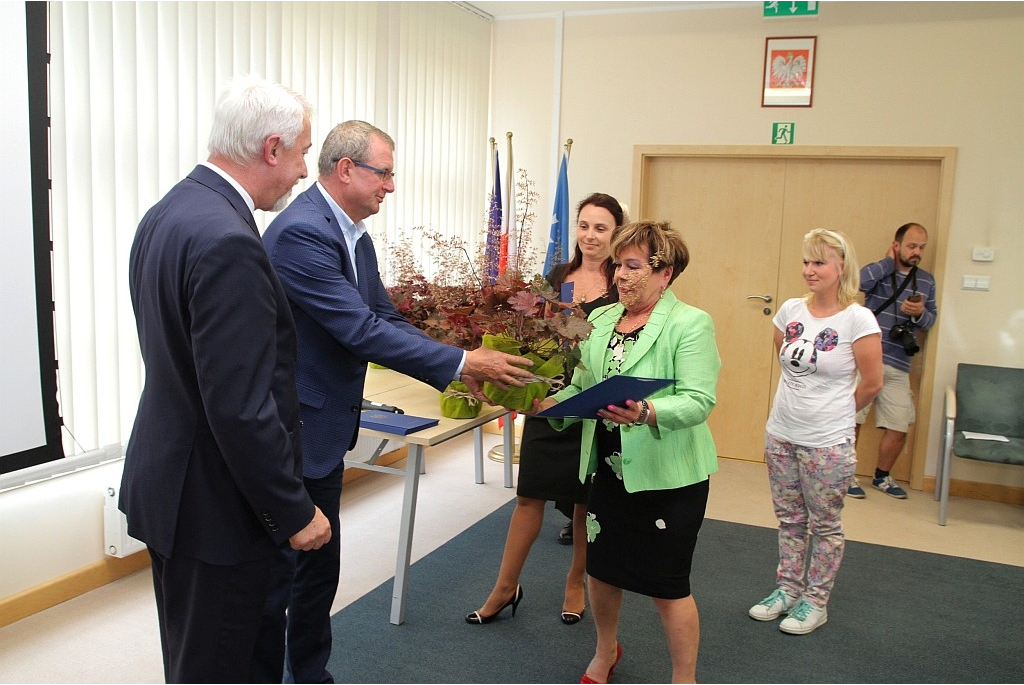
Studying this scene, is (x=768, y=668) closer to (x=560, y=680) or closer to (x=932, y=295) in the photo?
(x=560, y=680)

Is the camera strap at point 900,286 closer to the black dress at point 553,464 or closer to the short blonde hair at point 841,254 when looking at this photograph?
the short blonde hair at point 841,254

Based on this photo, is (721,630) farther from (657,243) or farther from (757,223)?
(757,223)

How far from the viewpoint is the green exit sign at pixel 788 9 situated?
488 centimetres

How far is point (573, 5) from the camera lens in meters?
5.79

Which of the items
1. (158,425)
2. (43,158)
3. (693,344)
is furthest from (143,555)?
(693,344)

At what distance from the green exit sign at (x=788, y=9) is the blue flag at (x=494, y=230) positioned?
199cm

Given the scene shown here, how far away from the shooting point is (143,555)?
11.6 ft

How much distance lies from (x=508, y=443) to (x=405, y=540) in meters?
1.77

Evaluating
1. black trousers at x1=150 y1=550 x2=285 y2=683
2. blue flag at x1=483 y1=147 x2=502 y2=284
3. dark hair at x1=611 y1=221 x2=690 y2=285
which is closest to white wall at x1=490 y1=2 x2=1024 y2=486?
blue flag at x1=483 y1=147 x2=502 y2=284

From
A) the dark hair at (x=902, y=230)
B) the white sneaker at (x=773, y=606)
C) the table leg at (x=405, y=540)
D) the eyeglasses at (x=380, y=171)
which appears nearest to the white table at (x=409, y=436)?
the table leg at (x=405, y=540)

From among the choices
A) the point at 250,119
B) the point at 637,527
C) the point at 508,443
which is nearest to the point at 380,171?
the point at 250,119

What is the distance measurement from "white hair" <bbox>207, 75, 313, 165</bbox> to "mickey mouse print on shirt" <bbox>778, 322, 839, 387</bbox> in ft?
7.01

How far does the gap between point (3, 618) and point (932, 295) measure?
500cm

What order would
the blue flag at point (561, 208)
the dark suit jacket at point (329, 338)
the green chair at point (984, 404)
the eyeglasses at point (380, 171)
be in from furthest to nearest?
the blue flag at point (561, 208) < the green chair at point (984, 404) < the eyeglasses at point (380, 171) < the dark suit jacket at point (329, 338)
